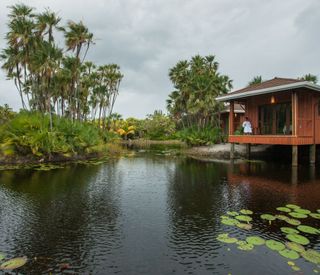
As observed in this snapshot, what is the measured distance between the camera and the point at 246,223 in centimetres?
598

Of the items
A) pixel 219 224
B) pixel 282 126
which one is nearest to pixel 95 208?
pixel 219 224

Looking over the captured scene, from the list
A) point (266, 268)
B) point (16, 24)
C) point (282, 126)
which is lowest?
point (266, 268)

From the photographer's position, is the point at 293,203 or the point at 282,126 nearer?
the point at 293,203

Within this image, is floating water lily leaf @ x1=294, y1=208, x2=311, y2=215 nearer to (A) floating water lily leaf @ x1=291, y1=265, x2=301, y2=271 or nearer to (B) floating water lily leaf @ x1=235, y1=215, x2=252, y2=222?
(B) floating water lily leaf @ x1=235, y1=215, x2=252, y2=222

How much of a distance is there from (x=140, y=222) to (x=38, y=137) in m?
11.5

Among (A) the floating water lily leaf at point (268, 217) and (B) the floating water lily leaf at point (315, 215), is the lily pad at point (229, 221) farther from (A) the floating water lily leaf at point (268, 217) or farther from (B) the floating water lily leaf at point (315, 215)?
(B) the floating water lily leaf at point (315, 215)

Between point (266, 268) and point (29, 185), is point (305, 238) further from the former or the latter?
point (29, 185)

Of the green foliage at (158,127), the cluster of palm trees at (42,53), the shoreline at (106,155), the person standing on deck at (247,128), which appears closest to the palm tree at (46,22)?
the cluster of palm trees at (42,53)

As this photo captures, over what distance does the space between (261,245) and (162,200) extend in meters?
3.67

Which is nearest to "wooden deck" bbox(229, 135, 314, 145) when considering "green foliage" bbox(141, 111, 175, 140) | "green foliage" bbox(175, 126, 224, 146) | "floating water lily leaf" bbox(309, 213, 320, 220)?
"green foliage" bbox(175, 126, 224, 146)

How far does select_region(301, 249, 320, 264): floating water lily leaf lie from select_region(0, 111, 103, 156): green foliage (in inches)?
576

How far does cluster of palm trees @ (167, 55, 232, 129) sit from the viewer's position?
1067 inches

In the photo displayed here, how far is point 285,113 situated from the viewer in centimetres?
1731

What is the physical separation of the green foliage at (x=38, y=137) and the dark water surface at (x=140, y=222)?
13.6 feet
